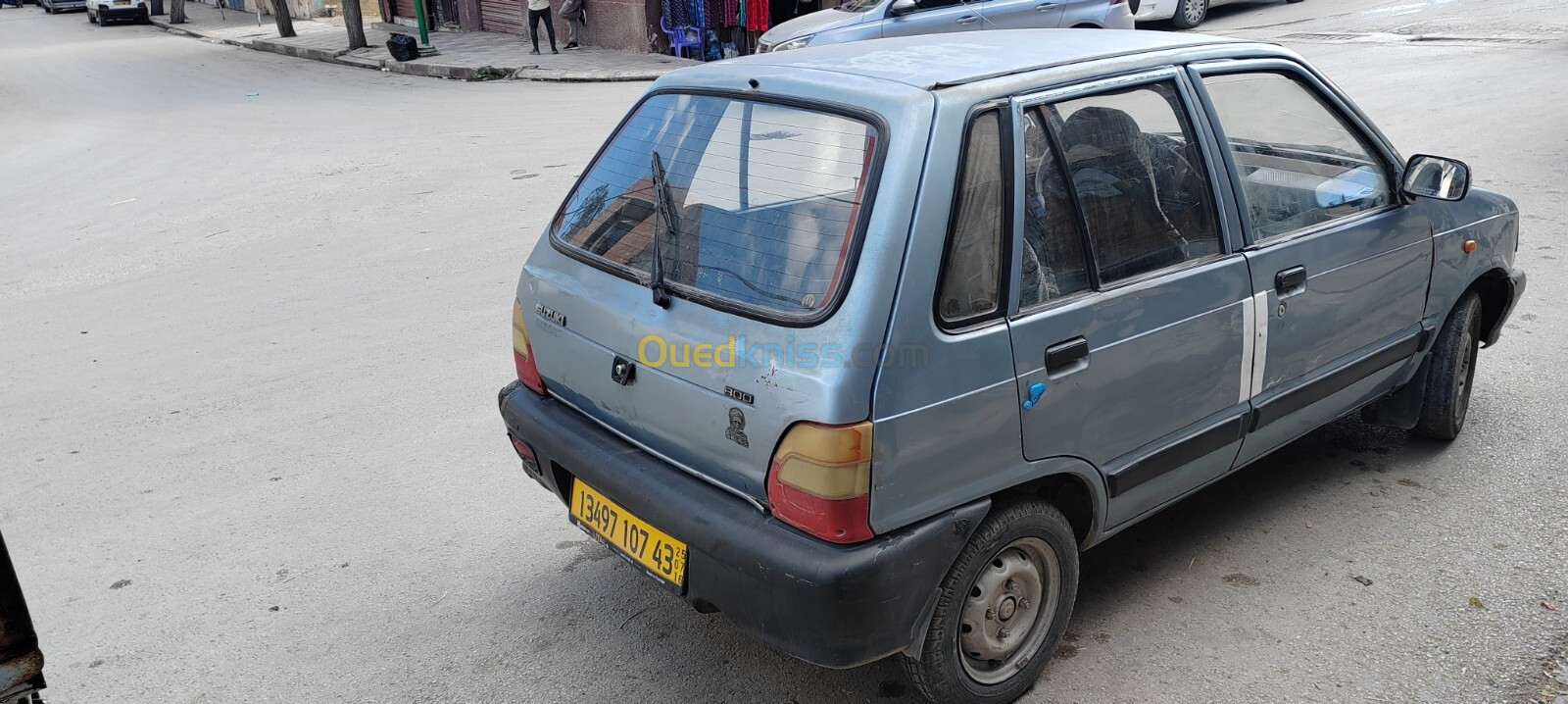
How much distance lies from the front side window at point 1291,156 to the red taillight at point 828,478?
152cm

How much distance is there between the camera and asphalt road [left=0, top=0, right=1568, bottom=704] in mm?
3057

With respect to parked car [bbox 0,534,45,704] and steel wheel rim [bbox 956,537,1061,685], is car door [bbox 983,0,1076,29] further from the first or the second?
parked car [bbox 0,534,45,704]

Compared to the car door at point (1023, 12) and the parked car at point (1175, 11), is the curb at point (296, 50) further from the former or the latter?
the parked car at point (1175, 11)

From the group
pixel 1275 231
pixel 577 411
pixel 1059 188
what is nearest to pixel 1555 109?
pixel 1275 231

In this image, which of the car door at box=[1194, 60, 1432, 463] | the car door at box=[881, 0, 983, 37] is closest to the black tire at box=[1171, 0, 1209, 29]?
the car door at box=[881, 0, 983, 37]

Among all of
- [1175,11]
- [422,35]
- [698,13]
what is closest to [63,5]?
[422,35]

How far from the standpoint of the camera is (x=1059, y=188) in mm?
2773

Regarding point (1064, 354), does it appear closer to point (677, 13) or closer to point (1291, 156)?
point (1291, 156)

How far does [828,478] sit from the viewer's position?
238cm

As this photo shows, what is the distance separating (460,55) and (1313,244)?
19854mm

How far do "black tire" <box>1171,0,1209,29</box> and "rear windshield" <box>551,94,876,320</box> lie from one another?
53.8 feet

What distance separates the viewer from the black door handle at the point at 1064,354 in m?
2.67

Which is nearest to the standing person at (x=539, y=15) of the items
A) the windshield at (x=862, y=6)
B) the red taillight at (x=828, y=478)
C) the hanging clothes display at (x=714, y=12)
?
the hanging clothes display at (x=714, y=12)

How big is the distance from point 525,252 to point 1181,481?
5.03m
